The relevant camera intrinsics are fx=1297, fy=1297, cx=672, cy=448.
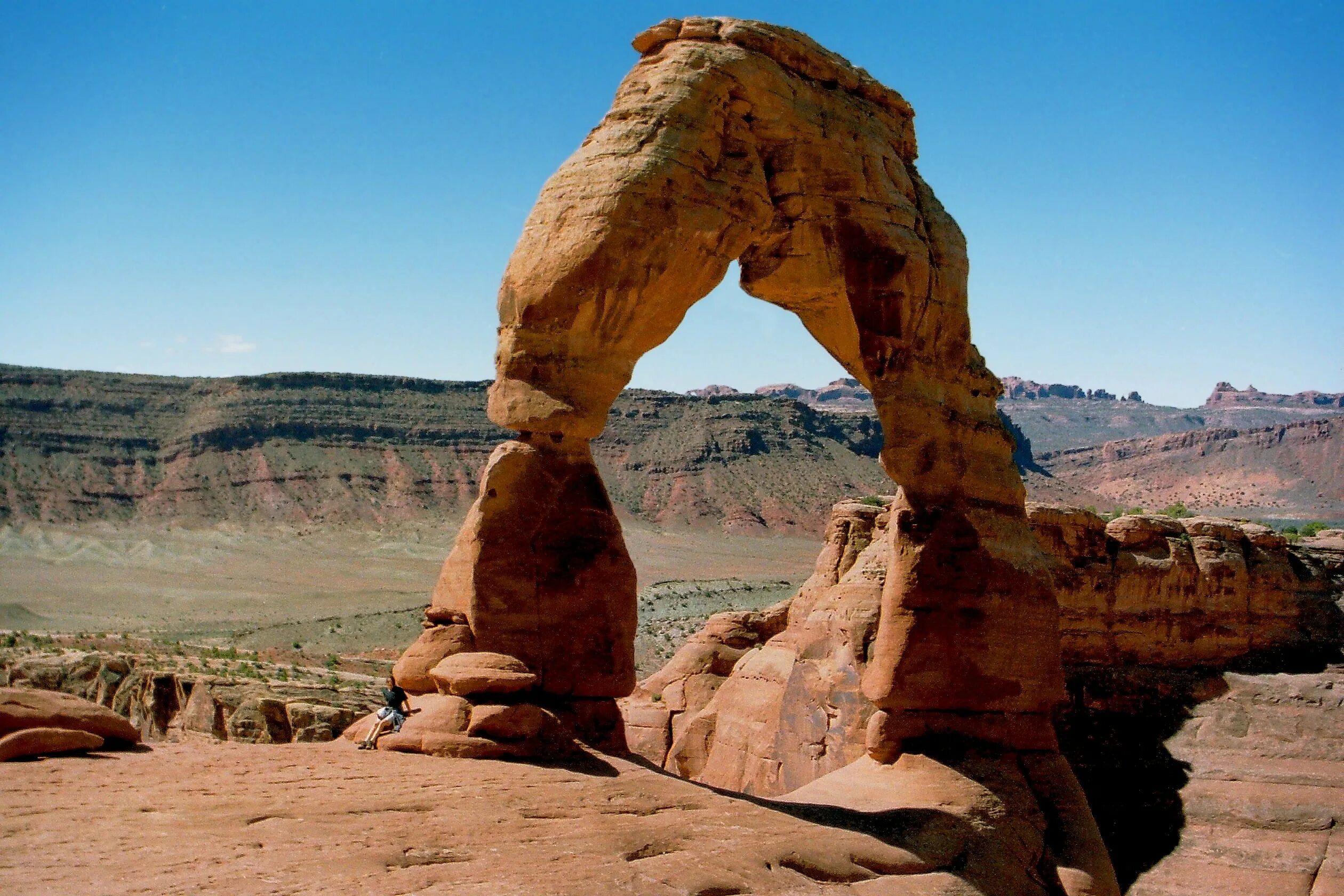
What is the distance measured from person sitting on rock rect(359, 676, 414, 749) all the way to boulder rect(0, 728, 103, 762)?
6.52 feet

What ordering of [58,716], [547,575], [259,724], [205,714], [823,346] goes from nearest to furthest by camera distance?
[58,716] → [547,575] → [823,346] → [259,724] → [205,714]

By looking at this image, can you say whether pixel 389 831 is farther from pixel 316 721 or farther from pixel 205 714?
pixel 205 714

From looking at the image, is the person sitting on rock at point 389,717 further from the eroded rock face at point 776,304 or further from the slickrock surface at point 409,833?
the eroded rock face at point 776,304

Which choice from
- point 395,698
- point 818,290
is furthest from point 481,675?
point 818,290

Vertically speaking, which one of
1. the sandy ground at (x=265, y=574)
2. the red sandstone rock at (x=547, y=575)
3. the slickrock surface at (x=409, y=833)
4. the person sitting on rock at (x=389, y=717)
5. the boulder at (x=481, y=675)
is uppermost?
the red sandstone rock at (x=547, y=575)

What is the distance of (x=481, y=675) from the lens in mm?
10078

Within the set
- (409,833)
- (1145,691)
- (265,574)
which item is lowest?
(265,574)

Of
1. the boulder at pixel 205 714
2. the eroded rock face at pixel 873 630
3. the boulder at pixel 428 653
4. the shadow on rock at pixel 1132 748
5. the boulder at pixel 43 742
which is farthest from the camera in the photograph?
the shadow on rock at pixel 1132 748

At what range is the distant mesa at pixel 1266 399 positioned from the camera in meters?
172

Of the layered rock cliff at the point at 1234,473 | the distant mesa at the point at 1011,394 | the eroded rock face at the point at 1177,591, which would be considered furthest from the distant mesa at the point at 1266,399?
the eroded rock face at the point at 1177,591

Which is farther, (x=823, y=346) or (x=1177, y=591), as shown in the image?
(x=1177, y=591)

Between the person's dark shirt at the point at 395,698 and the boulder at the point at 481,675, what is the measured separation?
296mm

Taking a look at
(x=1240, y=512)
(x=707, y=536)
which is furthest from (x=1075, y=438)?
(x=707, y=536)

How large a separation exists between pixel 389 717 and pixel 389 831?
7.32ft
